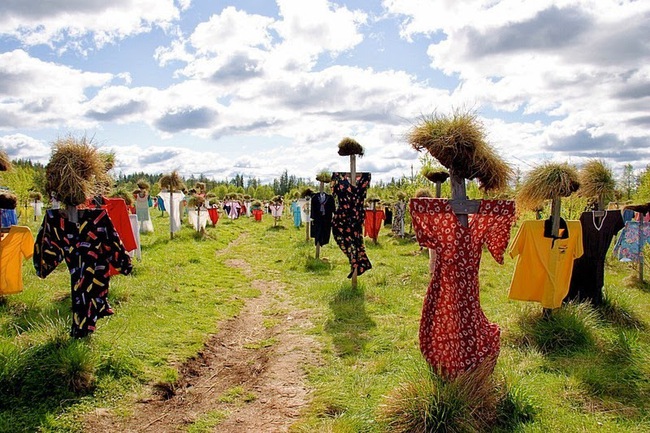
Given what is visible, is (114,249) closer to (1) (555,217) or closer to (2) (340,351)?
(2) (340,351)

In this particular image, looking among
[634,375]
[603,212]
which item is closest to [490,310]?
[603,212]

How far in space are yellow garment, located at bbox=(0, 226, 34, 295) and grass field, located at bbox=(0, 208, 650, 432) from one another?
414 millimetres

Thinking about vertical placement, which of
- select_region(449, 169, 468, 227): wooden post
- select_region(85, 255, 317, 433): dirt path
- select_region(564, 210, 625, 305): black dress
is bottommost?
select_region(85, 255, 317, 433): dirt path

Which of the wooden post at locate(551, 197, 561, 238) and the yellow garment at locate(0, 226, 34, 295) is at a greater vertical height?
the wooden post at locate(551, 197, 561, 238)

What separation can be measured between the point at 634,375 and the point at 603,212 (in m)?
2.95

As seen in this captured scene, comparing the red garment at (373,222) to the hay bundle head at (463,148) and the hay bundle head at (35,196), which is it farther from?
the hay bundle head at (35,196)

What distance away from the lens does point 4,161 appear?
564 cm

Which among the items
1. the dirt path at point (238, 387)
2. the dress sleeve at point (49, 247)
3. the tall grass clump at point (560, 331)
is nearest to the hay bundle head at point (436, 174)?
the tall grass clump at point (560, 331)

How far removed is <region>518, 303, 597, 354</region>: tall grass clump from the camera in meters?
5.30

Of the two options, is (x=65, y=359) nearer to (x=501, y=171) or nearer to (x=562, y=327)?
(x=501, y=171)

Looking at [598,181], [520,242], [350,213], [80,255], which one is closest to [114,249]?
[80,255]

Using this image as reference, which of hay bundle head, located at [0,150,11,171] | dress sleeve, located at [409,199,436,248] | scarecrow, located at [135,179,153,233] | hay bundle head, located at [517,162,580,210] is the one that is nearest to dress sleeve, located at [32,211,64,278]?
hay bundle head, located at [0,150,11,171]

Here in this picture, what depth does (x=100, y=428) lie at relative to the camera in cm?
378

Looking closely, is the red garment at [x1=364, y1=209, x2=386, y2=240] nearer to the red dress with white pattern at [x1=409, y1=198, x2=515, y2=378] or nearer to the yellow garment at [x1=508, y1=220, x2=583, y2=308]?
the yellow garment at [x1=508, y1=220, x2=583, y2=308]
